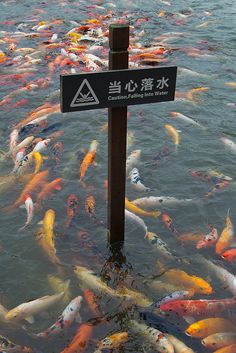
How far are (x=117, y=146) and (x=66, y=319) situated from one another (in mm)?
2157

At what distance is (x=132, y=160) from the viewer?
872 centimetres

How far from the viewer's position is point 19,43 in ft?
52.2

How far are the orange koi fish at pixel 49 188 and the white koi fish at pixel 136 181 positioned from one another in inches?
50.8

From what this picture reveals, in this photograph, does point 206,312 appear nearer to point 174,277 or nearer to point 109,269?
point 174,277

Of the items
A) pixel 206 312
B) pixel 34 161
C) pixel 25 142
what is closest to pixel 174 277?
pixel 206 312

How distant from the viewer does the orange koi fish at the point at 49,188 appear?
7.61 metres

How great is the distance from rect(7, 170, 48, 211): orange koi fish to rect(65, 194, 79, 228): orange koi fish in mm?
717

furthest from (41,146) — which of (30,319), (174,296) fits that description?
(174,296)

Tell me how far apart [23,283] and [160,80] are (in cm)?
321

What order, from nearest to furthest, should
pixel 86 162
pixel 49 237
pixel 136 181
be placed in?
pixel 49 237
pixel 136 181
pixel 86 162

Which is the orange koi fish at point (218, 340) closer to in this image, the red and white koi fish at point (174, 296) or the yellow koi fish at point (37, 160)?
the red and white koi fish at point (174, 296)

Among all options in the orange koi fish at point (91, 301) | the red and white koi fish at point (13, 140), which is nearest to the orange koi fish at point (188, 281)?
the orange koi fish at point (91, 301)

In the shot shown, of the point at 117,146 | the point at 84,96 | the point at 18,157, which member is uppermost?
the point at 84,96

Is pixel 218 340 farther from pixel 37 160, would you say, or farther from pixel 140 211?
pixel 37 160
